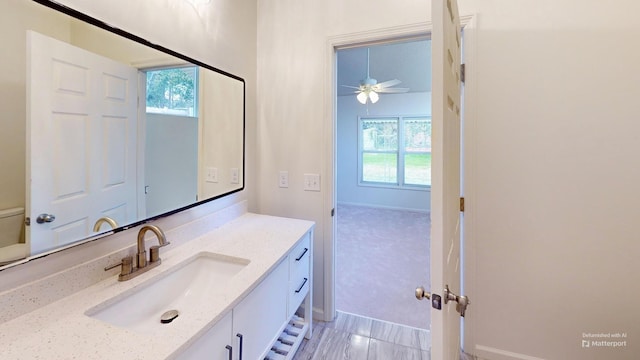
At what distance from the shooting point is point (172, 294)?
1156 millimetres

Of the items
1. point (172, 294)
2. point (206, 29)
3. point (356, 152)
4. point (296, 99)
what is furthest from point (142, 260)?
point (356, 152)

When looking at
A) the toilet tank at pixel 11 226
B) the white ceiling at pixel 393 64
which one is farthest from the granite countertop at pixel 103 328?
the white ceiling at pixel 393 64

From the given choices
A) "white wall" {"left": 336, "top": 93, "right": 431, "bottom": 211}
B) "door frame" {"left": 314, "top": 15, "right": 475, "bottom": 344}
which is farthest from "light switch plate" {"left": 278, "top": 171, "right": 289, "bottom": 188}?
"white wall" {"left": 336, "top": 93, "right": 431, "bottom": 211}

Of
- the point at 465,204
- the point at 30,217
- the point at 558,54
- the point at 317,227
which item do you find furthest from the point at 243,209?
the point at 558,54

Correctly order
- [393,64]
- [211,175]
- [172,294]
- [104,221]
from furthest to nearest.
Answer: [393,64], [211,175], [172,294], [104,221]

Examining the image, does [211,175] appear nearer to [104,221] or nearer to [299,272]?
[104,221]

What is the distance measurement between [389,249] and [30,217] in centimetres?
350

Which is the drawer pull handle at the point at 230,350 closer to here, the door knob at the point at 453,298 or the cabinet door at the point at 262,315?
the cabinet door at the point at 262,315

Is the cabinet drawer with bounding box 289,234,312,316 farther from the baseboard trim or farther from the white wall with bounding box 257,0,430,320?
the baseboard trim

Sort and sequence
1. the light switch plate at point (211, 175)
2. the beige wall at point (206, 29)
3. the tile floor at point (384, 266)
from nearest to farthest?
the beige wall at point (206, 29) < the light switch plate at point (211, 175) < the tile floor at point (384, 266)

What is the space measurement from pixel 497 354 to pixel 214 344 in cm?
174

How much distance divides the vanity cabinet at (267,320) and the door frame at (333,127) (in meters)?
0.27

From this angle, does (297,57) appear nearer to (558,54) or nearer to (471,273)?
(558,54)

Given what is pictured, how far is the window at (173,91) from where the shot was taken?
1.24 metres
